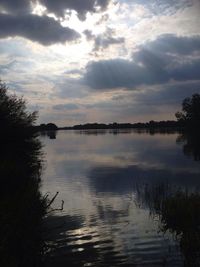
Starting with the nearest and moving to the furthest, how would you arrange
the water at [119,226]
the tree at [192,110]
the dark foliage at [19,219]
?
the dark foliage at [19,219] < the water at [119,226] < the tree at [192,110]

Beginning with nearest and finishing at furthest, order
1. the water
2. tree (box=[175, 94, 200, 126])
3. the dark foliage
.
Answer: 1. the dark foliage
2. the water
3. tree (box=[175, 94, 200, 126])

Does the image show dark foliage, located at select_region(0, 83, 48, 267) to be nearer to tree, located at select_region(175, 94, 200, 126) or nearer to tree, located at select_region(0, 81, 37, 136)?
tree, located at select_region(0, 81, 37, 136)

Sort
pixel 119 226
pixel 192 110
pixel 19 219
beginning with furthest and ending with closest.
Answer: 1. pixel 192 110
2. pixel 119 226
3. pixel 19 219

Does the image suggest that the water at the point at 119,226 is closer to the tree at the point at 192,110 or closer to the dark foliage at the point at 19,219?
the dark foliage at the point at 19,219

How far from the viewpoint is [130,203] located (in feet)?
94.5

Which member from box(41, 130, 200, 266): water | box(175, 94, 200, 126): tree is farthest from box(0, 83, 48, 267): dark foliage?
box(175, 94, 200, 126): tree

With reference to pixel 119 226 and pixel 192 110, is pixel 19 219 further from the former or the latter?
pixel 192 110

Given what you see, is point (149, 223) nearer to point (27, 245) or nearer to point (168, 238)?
point (168, 238)

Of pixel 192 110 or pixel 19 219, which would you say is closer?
pixel 19 219

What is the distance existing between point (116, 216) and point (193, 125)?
159 meters

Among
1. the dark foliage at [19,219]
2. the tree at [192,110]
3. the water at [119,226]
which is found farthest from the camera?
the tree at [192,110]

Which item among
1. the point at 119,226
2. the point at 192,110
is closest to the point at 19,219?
the point at 119,226

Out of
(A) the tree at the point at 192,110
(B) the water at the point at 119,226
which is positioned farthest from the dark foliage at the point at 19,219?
(A) the tree at the point at 192,110

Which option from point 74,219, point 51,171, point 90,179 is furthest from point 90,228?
point 51,171
